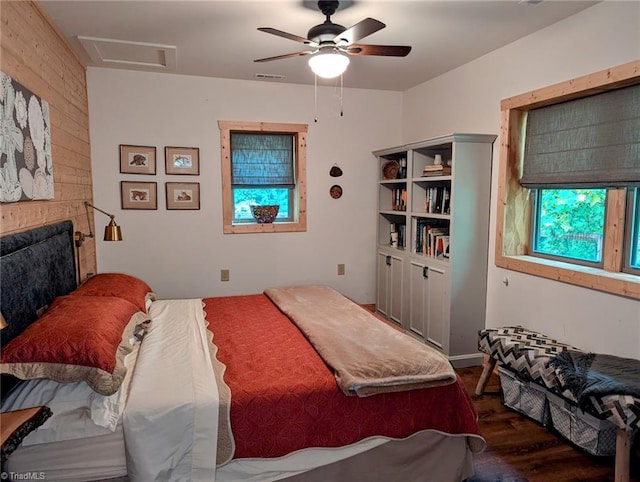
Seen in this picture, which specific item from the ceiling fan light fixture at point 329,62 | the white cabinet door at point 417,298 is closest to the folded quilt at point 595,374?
the white cabinet door at point 417,298

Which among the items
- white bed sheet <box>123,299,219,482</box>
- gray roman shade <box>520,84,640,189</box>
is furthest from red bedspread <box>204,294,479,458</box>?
gray roman shade <box>520,84,640,189</box>

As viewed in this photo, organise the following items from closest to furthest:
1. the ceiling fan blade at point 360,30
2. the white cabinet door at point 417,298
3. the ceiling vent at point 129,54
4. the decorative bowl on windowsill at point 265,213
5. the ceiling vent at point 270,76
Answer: the ceiling fan blade at point 360,30, the ceiling vent at point 129,54, the white cabinet door at point 417,298, the ceiling vent at point 270,76, the decorative bowl on windowsill at point 265,213

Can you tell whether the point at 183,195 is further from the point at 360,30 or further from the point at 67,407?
the point at 67,407

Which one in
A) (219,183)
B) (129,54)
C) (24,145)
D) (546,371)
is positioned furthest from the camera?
(219,183)

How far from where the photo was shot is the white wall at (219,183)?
13.4 ft

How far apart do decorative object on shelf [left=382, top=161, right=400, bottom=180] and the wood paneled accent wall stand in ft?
9.88

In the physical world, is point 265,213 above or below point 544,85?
below

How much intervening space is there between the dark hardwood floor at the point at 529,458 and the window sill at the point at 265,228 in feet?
8.52

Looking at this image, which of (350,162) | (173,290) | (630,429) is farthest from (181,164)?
(630,429)

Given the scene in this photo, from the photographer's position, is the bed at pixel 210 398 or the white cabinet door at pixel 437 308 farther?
the white cabinet door at pixel 437 308

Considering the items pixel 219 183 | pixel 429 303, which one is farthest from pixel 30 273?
pixel 429 303

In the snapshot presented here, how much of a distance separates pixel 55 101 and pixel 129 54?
0.90m

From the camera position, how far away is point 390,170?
4773mm

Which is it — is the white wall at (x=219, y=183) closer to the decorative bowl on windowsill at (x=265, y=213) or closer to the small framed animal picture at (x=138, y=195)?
the small framed animal picture at (x=138, y=195)
